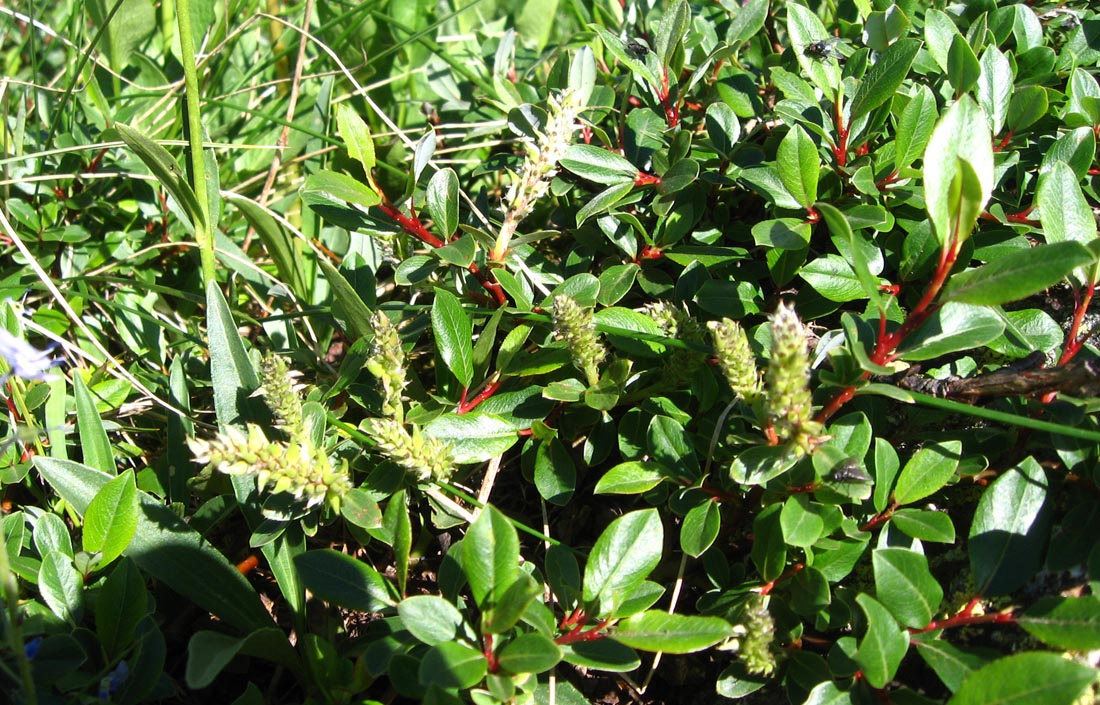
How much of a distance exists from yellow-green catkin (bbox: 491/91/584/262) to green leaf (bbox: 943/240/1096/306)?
0.72m

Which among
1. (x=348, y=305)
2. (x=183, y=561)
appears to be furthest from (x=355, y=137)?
(x=183, y=561)

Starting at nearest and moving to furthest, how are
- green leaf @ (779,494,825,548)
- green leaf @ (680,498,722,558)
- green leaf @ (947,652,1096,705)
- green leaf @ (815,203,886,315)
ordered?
green leaf @ (947,652,1096,705)
green leaf @ (815,203,886,315)
green leaf @ (779,494,825,548)
green leaf @ (680,498,722,558)

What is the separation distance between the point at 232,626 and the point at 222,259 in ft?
3.03

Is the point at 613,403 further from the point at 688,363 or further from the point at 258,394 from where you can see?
the point at 258,394

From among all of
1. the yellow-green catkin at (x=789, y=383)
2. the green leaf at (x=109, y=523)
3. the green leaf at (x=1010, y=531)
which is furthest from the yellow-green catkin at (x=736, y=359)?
the green leaf at (x=109, y=523)

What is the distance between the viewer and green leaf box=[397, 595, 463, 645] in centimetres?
132

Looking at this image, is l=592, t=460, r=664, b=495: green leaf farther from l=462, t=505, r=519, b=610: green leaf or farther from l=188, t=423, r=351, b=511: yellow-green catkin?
l=188, t=423, r=351, b=511: yellow-green catkin

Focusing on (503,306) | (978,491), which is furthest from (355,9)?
(978,491)

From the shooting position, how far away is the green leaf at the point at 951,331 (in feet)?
4.28

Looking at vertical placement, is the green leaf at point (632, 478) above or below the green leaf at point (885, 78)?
below

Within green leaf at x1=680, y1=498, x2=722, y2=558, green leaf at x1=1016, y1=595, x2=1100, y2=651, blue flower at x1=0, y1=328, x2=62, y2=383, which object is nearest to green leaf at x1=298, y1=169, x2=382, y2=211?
blue flower at x1=0, y1=328, x2=62, y2=383

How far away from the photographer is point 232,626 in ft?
5.56

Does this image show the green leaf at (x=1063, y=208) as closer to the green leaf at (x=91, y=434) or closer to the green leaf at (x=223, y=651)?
the green leaf at (x=223, y=651)

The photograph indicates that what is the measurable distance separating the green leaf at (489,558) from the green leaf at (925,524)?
0.59m
